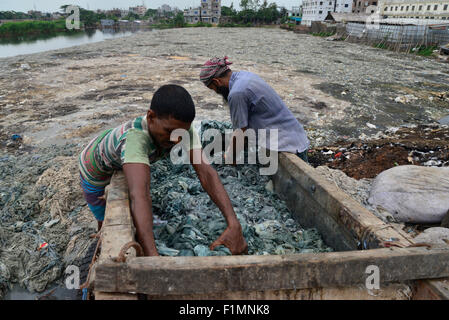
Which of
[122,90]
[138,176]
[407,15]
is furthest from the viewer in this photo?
[407,15]

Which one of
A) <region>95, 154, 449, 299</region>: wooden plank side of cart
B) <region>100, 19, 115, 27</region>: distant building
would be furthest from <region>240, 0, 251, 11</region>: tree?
<region>95, 154, 449, 299</region>: wooden plank side of cart

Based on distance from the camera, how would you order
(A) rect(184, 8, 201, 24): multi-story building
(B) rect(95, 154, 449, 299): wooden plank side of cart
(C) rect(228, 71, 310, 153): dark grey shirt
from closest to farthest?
(B) rect(95, 154, 449, 299): wooden plank side of cart → (C) rect(228, 71, 310, 153): dark grey shirt → (A) rect(184, 8, 201, 24): multi-story building

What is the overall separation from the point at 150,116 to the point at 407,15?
46.7m

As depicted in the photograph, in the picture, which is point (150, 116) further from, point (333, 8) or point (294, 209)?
point (333, 8)


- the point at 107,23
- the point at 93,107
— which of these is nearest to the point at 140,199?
the point at 93,107

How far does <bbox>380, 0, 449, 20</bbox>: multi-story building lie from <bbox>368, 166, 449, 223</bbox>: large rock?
3789 cm

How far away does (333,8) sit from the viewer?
58438 mm

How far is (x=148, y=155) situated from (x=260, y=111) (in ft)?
4.23

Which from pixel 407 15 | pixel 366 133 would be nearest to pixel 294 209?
pixel 366 133

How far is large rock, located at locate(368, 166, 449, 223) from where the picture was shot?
9.41 ft

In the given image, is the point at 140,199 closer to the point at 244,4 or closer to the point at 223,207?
the point at 223,207

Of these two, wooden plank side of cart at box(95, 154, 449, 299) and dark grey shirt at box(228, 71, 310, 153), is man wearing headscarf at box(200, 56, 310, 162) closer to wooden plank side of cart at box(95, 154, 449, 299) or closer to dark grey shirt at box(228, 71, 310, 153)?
dark grey shirt at box(228, 71, 310, 153)

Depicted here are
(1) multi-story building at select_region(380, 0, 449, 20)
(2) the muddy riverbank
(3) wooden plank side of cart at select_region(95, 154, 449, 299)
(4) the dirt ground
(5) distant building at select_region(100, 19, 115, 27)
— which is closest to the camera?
(3) wooden plank side of cart at select_region(95, 154, 449, 299)

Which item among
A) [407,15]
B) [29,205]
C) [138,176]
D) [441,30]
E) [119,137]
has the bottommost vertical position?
[29,205]
